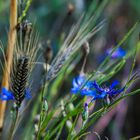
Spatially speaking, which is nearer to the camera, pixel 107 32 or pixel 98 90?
pixel 98 90

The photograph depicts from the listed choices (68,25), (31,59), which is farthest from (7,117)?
(31,59)

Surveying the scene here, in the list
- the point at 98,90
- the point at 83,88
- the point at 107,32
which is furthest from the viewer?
the point at 107,32

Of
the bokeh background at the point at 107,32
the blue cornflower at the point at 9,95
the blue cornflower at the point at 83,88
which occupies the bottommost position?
the bokeh background at the point at 107,32

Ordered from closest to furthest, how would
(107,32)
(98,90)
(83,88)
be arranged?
(98,90) < (83,88) < (107,32)

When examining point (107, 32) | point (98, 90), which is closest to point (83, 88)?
point (98, 90)

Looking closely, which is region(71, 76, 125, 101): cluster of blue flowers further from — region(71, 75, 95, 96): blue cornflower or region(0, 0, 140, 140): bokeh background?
region(0, 0, 140, 140): bokeh background

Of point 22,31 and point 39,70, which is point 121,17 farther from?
point 22,31

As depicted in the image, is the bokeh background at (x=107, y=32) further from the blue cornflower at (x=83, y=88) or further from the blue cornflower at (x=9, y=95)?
the blue cornflower at (x=9, y=95)

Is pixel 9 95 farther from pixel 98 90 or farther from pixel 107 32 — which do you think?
pixel 107 32

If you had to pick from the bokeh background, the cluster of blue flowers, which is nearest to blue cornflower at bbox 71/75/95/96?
the cluster of blue flowers

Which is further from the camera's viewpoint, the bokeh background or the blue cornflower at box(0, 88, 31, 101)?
the bokeh background

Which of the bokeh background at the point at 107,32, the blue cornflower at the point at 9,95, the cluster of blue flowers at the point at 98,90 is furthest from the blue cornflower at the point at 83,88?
the bokeh background at the point at 107,32
